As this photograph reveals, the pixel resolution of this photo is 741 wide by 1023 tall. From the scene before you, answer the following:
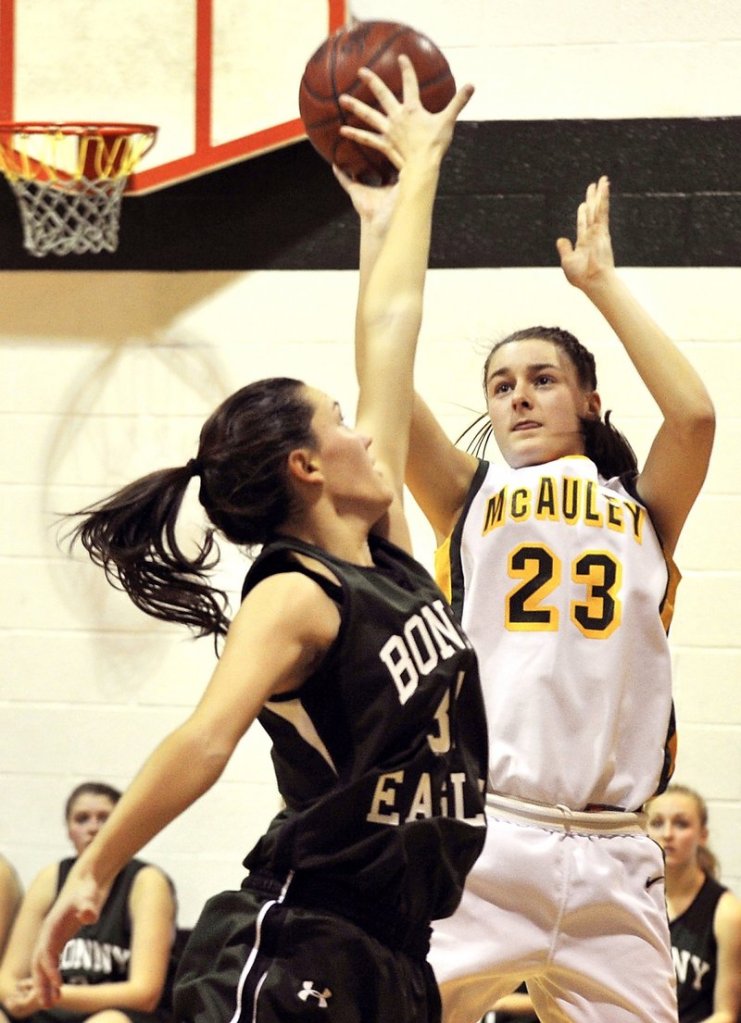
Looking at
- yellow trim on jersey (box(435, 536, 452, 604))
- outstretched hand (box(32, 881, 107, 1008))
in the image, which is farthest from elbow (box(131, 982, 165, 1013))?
outstretched hand (box(32, 881, 107, 1008))

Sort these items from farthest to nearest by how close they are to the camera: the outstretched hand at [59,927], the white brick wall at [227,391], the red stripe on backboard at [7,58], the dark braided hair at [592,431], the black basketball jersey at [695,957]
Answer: the red stripe on backboard at [7,58]
the white brick wall at [227,391]
the black basketball jersey at [695,957]
the dark braided hair at [592,431]
the outstretched hand at [59,927]

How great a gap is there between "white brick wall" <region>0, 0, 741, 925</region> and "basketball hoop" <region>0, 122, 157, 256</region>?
0.32 meters

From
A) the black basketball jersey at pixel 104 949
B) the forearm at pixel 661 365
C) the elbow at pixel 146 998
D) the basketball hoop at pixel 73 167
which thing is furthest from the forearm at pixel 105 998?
the forearm at pixel 661 365

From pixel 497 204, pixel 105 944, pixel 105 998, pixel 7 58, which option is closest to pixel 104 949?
pixel 105 944

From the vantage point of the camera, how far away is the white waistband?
3342 mm

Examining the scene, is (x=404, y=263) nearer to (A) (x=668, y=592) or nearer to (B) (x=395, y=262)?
(B) (x=395, y=262)

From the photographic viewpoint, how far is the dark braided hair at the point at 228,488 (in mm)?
2484

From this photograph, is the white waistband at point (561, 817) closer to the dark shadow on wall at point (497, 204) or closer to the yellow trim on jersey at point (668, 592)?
the yellow trim on jersey at point (668, 592)

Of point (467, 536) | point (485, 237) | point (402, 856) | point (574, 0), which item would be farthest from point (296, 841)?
point (574, 0)

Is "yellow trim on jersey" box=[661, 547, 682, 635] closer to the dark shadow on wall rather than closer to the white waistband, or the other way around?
the white waistband

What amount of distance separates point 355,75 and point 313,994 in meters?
2.08

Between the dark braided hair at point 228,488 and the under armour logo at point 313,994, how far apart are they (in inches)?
22.8

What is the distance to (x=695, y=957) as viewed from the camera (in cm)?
534

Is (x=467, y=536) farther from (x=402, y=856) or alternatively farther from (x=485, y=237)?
(x=485, y=237)
